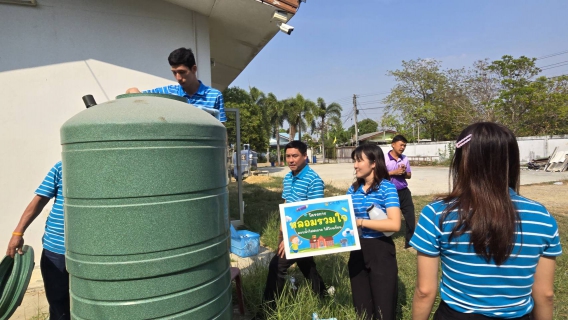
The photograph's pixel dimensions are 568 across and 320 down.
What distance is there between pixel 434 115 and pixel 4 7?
110ft

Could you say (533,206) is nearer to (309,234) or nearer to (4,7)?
(309,234)

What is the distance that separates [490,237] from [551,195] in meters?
12.1

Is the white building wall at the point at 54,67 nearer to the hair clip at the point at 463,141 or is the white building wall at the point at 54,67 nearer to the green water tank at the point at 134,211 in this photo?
the green water tank at the point at 134,211

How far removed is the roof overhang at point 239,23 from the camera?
4.84 meters

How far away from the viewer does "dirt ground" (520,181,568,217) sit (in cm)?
859

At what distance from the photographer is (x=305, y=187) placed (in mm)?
3031

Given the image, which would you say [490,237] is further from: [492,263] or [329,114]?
[329,114]

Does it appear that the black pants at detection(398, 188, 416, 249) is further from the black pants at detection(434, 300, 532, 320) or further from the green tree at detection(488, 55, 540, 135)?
the green tree at detection(488, 55, 540, 135)

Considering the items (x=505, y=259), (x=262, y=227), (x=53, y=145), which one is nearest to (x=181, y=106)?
(x=505, y=259)

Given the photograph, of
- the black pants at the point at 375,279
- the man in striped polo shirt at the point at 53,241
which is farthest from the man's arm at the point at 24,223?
the black pants at the point at 375,279

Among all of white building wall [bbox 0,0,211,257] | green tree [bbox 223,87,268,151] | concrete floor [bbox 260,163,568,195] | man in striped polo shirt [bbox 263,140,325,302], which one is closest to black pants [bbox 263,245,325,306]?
man in striped polo shirt [bbox 263,140,325,302]

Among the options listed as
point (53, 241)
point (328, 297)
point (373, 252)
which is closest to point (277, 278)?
point (328, 297)

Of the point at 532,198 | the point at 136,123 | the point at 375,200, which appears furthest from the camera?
the point at 532,198

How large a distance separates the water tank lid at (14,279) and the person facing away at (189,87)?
1430mm
